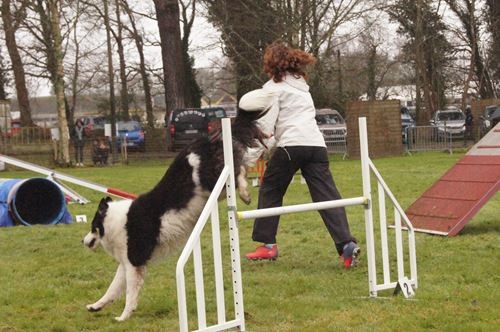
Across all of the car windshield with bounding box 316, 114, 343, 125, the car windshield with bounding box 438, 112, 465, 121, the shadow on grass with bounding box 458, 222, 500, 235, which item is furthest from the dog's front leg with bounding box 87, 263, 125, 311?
the car windshield with bounding box 438, 112, 465, 121

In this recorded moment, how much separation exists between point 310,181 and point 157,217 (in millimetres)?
1895

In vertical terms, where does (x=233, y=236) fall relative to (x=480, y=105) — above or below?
below

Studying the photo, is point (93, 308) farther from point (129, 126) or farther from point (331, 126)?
point (129, 126)

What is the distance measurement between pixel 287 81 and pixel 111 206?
2043 millimetres

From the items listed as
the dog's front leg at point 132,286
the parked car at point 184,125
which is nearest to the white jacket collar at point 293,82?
the dog's front leg at point 132,286

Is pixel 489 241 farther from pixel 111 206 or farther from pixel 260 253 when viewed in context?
pixel 111 206

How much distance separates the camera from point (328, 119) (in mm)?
30188

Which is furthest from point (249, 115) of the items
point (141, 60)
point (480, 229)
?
point (141, 60)

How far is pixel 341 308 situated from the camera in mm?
5008

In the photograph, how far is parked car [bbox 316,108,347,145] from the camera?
89.2ft

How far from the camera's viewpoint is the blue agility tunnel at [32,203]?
10.4 metres

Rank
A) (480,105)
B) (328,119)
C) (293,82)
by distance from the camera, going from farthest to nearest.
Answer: (480,105) → (328,119) → (293,82)

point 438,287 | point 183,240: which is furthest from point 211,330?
point 438,287

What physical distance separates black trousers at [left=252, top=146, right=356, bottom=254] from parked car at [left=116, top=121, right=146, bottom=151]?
24088 millimetres
